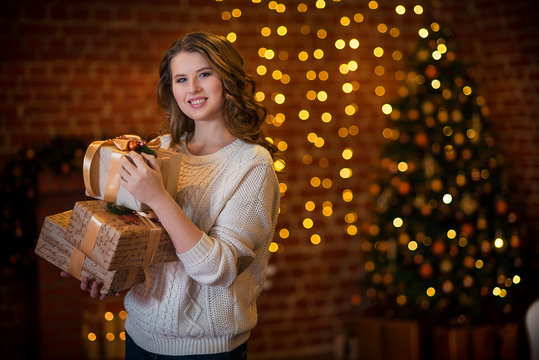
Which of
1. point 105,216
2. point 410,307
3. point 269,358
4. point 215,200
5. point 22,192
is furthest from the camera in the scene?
point 269,358

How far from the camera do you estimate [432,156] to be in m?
3.34

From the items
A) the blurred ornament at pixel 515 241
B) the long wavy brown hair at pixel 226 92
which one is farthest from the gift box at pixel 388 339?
the long wavy brown hair at pixel 226 92

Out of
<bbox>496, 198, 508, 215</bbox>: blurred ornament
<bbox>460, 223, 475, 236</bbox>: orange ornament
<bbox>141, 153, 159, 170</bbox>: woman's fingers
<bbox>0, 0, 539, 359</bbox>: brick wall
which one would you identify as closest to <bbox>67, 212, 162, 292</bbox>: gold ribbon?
<bbox>141, 153, 159, 170</bbox>: woman's fingers

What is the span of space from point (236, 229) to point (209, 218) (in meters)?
0.10

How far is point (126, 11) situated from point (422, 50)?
183 centimetres

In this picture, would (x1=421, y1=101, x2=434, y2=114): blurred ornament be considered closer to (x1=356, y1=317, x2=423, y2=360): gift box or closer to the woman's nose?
(x1=356, y1=317, x2=423, y2=360): gift box

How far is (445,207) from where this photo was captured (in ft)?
10.9

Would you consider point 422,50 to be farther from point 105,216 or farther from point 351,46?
point 105,216

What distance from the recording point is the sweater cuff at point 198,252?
1.38m

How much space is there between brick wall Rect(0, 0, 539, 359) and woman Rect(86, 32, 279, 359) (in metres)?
1.93

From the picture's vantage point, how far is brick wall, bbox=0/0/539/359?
3.33m

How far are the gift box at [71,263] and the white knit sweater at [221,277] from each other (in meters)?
0.09

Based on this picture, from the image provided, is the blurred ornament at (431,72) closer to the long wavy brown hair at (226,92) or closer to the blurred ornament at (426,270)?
the blurred ornament at (426,270)

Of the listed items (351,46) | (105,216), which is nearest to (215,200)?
(105,216)
